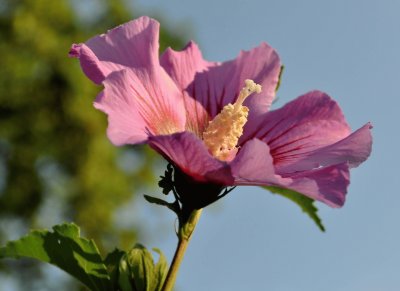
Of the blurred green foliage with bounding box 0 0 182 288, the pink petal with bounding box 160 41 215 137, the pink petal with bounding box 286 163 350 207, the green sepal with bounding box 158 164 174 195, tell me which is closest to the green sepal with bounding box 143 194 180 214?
the green sepal with bounding box 158 164 174 195

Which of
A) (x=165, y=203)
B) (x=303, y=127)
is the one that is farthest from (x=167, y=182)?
(x=303, y=127)

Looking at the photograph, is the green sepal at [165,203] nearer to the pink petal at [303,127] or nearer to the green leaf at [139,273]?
the green leaf at [139,273]

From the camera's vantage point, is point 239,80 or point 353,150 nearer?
point 353,150

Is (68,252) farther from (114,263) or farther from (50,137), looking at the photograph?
(50,137)

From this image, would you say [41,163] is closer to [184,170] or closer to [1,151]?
[1,151]

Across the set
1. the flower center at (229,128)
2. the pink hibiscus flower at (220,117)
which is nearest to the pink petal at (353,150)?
the pink hibiscus flower at (220,117)

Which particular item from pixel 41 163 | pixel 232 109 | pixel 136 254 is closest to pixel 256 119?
pixel 232 109

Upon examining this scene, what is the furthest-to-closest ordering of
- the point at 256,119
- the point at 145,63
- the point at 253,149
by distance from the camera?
1. the point at 256,119
2. the point at 145,63
3. the point at 253,149
